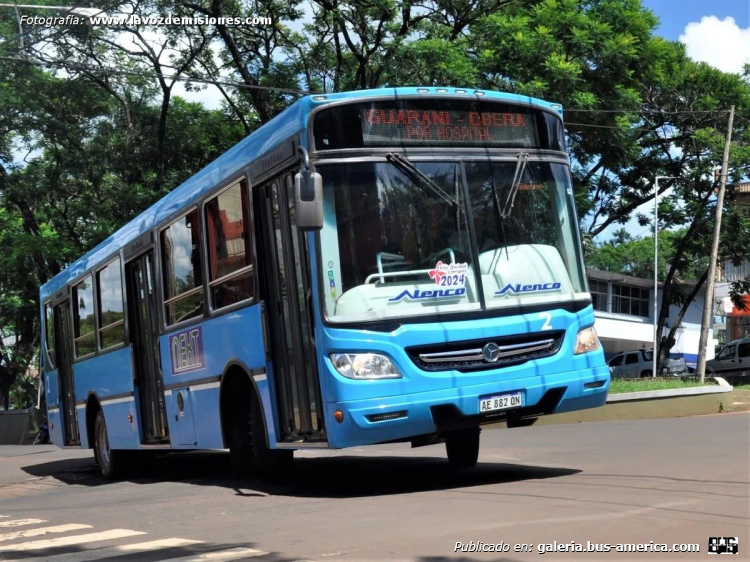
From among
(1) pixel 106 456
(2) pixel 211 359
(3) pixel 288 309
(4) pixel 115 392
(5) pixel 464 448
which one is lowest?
(5) pixel 464 448

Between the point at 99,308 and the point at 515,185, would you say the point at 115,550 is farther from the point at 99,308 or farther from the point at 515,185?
the point at 99,308

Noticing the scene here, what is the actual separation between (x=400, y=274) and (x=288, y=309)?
118 centimetres

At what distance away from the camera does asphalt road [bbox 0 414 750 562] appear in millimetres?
6406

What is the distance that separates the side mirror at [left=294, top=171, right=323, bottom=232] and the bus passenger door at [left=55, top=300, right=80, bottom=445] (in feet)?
33.1

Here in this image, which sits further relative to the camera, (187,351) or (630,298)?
(630,298)

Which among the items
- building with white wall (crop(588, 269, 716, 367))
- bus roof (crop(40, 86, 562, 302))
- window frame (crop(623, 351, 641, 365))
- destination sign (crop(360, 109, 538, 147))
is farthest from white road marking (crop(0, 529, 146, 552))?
building with white wall (crop(588, 269, 716, 367))

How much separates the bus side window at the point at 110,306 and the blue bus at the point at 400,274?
4.17 meters

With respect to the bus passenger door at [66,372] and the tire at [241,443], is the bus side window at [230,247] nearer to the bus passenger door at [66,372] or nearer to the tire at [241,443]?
the tire at [241,443]

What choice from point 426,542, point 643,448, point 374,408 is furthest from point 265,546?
point 643,448

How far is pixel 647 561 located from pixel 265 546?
245 cm

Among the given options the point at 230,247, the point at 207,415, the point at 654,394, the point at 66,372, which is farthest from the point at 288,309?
the point at 654,394

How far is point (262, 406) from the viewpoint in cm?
986

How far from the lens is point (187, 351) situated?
466 inches

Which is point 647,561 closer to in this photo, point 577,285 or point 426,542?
point 426,542
